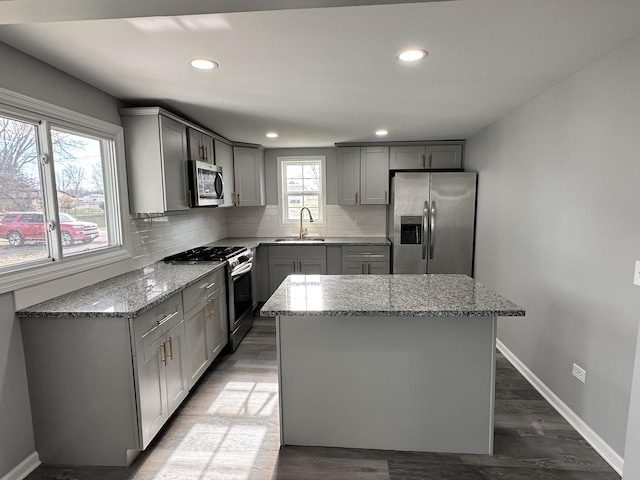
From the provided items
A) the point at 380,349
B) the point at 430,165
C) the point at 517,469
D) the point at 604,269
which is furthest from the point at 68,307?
the point at 430,165

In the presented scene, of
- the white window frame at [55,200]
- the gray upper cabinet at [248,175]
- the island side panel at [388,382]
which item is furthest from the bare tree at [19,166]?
the gray upper cabinet at [248,175]

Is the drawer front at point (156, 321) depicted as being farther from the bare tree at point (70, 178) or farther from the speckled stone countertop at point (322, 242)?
the speckled stone countertop at point (322, 242)

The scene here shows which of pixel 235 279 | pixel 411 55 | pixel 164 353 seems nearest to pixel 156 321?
pixel 164 353

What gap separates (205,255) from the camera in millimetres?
3318

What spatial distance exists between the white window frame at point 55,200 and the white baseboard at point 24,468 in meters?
0.94

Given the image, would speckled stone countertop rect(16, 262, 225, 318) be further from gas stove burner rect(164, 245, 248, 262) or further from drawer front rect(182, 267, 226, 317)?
gas stove burner rect(164, 245, 248, 262)

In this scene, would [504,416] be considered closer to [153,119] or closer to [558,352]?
[558,352]

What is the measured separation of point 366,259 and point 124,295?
298 centimetres

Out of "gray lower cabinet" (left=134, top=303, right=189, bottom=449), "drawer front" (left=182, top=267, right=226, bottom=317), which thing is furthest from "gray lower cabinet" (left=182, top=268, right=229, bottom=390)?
"gray lower cabinet" (left=134, top=303, right=189, bottom=449)

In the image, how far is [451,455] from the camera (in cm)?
192

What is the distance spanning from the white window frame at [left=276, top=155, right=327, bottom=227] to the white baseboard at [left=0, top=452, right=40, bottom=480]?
365 cm

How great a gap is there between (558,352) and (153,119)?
3434mm

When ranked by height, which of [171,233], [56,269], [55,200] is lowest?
[56,269]

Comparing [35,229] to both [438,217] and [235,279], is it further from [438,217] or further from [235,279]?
[438,217]
